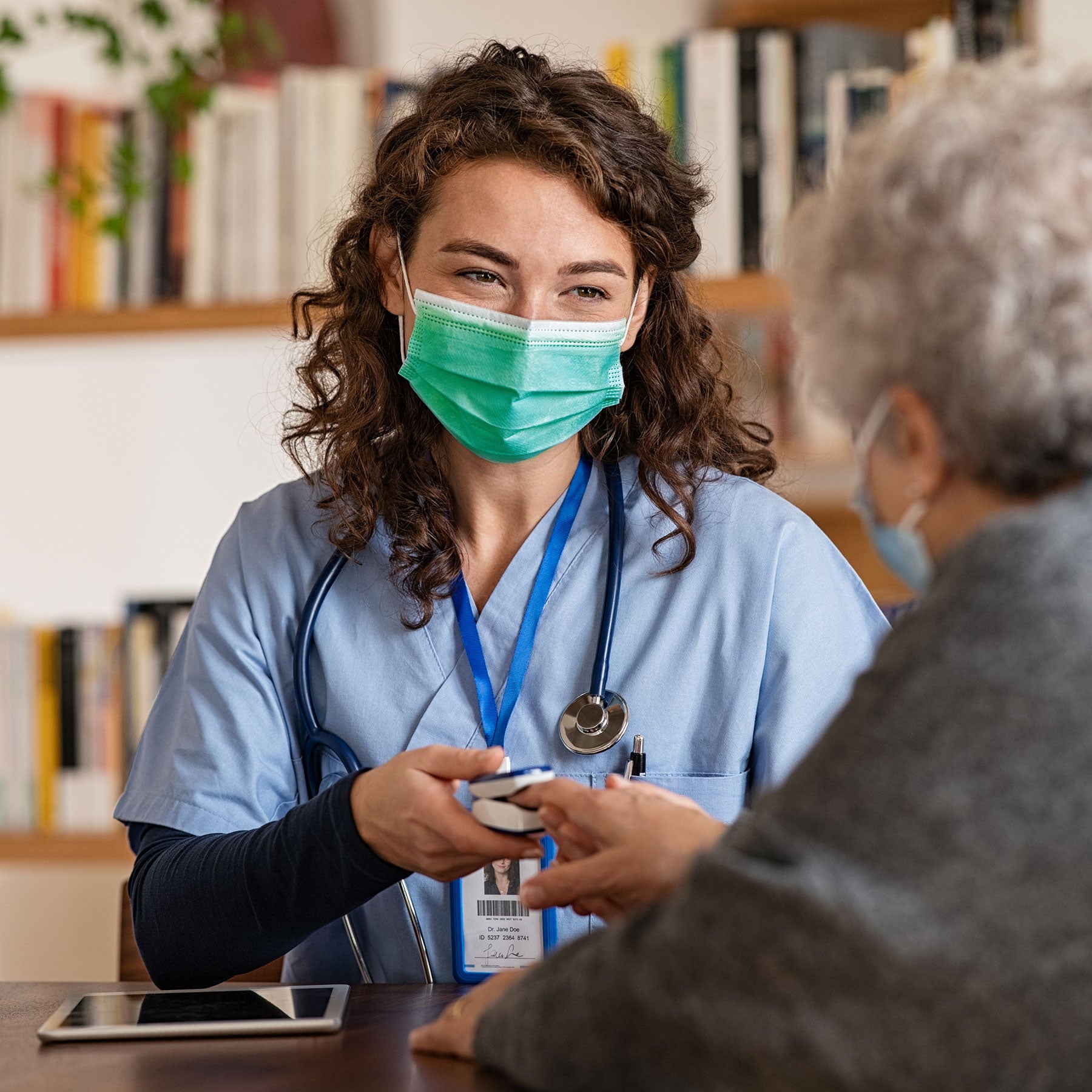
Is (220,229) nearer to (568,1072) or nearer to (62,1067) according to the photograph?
(62,1067)

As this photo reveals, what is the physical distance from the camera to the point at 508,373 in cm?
136

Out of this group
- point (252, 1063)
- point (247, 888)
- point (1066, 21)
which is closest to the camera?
point (252, 1063)

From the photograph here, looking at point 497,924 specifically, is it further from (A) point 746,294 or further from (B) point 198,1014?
(A) point 746,294

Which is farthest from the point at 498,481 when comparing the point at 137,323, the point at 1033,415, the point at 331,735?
the point at 137,323

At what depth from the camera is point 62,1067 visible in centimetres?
87

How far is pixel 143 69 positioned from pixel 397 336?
1.26m

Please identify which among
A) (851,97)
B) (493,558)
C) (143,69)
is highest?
(143,69)

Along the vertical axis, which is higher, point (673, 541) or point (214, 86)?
point (214, 86)

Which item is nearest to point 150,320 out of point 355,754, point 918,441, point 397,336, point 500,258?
point 397,336

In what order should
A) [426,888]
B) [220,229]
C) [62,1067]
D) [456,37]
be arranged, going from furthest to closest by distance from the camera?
1. [456,37]
2. [220,229]
3. [426,888]
4. [62,1067]

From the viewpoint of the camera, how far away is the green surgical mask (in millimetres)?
1354

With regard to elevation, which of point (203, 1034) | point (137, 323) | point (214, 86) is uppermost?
point (214, 86)

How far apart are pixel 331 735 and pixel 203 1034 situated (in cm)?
40

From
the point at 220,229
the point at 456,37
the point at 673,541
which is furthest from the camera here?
the point at 456,37
